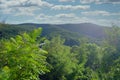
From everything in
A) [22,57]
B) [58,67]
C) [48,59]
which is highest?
[22,57]

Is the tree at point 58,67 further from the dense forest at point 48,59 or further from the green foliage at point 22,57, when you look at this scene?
the green foliage at point 22,57

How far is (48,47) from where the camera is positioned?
2820 inches

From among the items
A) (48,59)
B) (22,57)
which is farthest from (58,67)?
(22,57)

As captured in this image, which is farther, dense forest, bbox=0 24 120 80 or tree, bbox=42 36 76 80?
tree, bbox=42 36 76 80

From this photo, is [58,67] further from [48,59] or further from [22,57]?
[22,57]

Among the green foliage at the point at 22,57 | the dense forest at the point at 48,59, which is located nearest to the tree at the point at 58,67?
the dense forest at the point at 48,59

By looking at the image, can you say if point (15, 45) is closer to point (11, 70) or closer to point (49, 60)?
point (11, 70)

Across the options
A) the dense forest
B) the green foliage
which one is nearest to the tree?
the dense forest

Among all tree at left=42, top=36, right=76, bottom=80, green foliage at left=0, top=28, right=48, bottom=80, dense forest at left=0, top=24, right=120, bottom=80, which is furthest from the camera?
tree at left=42, top=36, right=76, bottom=80

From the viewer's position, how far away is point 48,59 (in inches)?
2611

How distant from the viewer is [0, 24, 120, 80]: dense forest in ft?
47.4

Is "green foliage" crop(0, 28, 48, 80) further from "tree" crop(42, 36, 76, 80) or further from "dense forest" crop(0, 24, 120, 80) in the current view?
"tree" crop(42, 36, 76, 80)

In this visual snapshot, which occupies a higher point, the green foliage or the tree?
the green foliage

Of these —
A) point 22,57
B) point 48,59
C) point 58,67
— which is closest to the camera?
point 22,57
